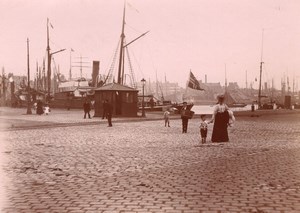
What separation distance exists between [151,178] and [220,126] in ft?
22.6

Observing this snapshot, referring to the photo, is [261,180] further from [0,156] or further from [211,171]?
[0,156]

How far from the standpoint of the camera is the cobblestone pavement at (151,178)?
5.64 m

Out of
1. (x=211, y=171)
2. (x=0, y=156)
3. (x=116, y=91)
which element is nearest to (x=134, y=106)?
(x=116, y=91)

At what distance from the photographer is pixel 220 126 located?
554 inches

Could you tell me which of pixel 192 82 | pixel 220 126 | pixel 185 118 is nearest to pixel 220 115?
pixel 220 126

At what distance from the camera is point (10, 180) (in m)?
7.35

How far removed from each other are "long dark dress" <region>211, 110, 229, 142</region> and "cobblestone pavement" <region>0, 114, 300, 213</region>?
4.45 feet

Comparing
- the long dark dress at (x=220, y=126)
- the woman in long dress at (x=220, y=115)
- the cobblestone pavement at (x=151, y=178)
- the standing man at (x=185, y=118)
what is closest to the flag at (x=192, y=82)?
the standing man at (x=185, y=118)

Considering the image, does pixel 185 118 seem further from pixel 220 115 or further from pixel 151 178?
pixel 151 178

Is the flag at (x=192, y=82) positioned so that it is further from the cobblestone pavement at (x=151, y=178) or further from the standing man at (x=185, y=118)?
the cobblestone pavement at (x=151, y=178)

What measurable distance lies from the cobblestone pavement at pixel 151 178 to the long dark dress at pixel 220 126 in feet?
4.45

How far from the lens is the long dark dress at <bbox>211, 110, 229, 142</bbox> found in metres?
14.0

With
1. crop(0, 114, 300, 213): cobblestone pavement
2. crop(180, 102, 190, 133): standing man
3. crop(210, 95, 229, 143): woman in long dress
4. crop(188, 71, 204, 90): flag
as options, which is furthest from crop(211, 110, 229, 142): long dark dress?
crop(188, 71, 204, 90): flag

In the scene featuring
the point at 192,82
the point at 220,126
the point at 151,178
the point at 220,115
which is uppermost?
the point at 192,82
